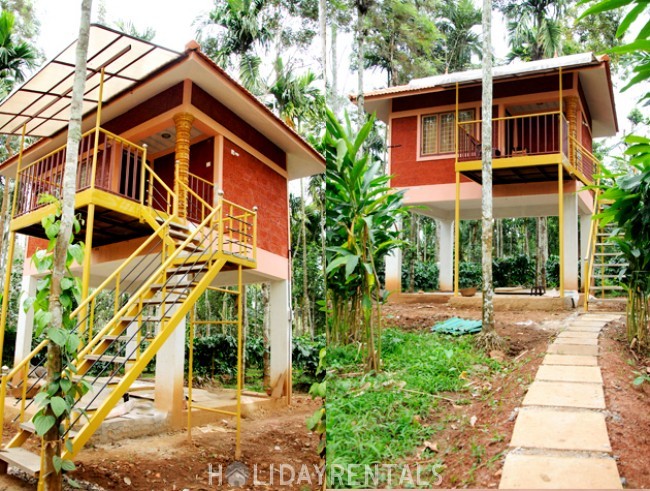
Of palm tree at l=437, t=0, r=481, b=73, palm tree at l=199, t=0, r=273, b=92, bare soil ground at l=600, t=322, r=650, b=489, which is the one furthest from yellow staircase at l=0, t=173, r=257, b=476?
bare soil ground at l=600, t=322, r=650, b=489

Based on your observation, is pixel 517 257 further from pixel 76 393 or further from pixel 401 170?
pixel 76 393

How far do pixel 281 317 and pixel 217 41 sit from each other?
0.73 metres

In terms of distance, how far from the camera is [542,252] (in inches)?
54.5

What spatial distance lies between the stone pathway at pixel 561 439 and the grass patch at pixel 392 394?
187 mm

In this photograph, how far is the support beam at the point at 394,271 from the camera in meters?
1.56


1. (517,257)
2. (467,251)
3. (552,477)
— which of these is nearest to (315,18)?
(467,251)

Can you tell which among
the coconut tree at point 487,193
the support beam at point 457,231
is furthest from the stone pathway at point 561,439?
the support beam at point 457,231

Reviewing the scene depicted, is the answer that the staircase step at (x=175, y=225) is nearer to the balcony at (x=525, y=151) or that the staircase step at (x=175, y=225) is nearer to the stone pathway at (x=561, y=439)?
the balcony at (x=525, y=151)

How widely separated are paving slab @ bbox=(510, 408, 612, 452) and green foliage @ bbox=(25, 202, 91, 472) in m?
1.08

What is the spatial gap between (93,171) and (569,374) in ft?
4.26

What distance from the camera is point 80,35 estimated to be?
1.31 metres

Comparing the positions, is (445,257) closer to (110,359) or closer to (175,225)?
(175,225)

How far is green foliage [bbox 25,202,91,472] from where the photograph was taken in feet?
4.38

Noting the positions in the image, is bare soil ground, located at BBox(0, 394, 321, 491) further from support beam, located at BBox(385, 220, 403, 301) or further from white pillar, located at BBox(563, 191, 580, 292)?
white pillar, located at BBox(563, 191, 580, 292)
